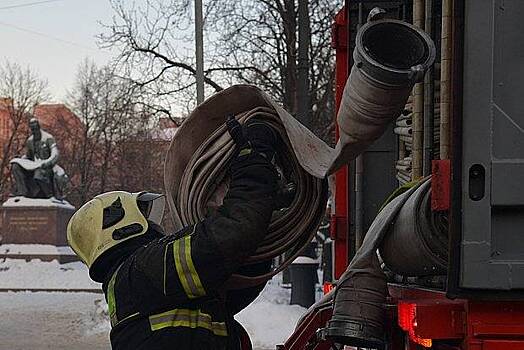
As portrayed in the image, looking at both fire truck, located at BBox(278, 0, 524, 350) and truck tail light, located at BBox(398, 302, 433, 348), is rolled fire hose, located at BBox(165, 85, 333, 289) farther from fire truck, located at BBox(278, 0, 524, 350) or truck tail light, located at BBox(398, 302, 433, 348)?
fire truck, located at BBox(278, 0, 524, 350)

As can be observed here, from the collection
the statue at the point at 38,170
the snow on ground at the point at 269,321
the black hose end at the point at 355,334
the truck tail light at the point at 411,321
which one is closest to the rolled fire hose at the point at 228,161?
the black hose end at the point at 355,334

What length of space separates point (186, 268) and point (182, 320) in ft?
0.80

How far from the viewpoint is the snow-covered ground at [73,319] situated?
39.0ft

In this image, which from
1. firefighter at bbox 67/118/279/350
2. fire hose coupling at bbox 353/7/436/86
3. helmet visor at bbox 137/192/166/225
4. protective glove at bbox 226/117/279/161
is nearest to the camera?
fire hose coupling at bbox 353/7/436/86

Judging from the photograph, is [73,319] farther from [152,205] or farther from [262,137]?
[262,137]

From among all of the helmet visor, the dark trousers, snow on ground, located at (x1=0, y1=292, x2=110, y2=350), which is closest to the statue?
the dark trousers

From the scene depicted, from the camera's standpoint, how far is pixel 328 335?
2795 mm

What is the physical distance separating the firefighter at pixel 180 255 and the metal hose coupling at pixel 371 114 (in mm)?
314

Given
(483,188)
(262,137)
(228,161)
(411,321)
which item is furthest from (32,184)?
(483,188)

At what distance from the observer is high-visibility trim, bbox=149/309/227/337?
294cm

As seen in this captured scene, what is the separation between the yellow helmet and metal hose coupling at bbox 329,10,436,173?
40.9 inches

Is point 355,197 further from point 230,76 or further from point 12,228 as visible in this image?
point 12,228

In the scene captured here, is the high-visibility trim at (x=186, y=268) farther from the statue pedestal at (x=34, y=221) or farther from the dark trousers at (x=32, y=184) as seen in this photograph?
the dark trousers at (x=32, y=184)

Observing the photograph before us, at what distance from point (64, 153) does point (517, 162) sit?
43769mm
